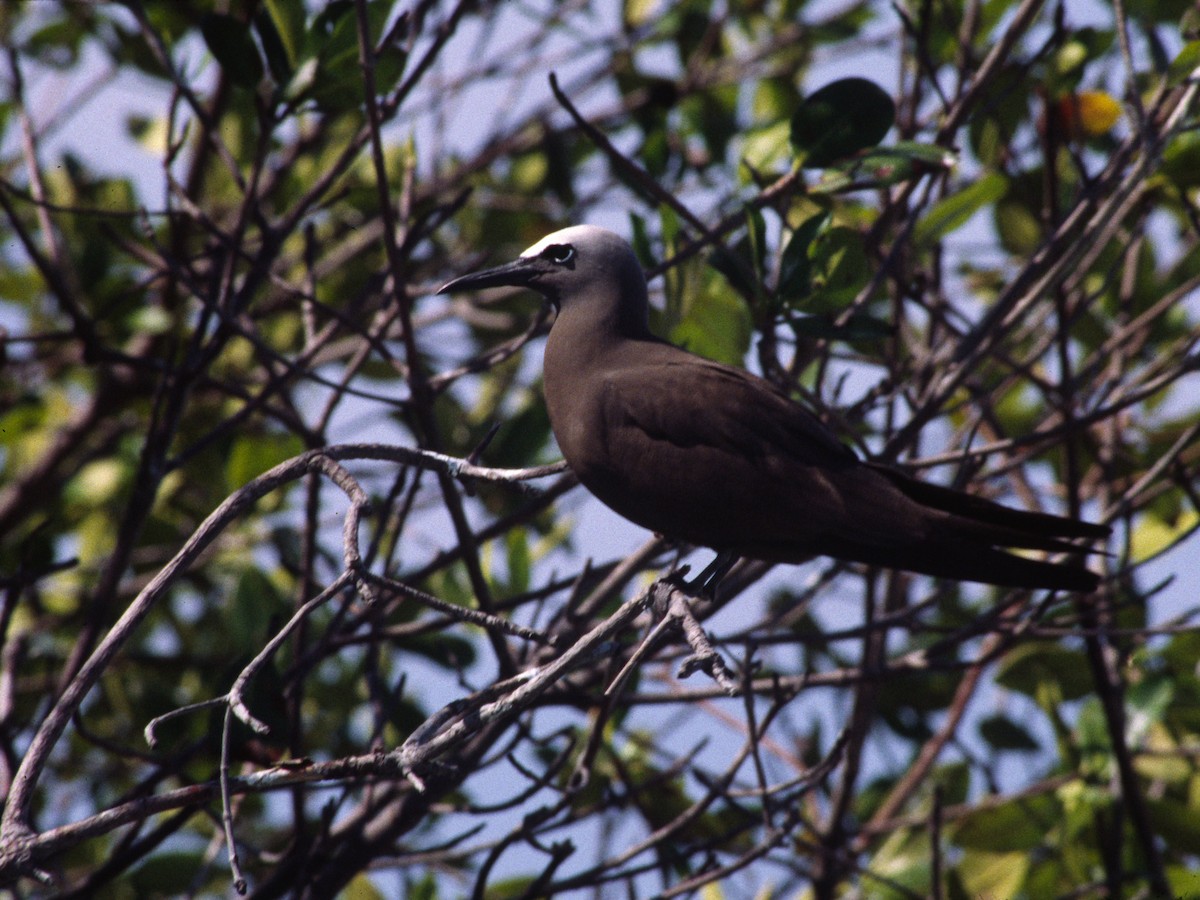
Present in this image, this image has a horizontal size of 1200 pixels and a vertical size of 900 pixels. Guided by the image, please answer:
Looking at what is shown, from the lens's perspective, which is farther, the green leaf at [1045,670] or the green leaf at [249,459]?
the green leaf at [1045,670]

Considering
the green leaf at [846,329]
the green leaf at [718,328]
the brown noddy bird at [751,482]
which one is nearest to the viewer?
the brown noddy bird at [751,482]

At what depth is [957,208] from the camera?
428 centimetres

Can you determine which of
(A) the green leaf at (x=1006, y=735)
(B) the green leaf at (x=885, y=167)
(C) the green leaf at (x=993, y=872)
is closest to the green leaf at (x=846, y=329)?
(B) the green leaf at (x=885, y=167)

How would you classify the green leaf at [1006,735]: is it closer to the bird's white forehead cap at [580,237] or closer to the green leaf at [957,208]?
the green leaf at [957,208]

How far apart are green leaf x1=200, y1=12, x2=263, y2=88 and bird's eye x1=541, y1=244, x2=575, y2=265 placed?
3.92 ft

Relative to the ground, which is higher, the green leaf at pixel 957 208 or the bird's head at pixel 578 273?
the green leaf at pixel 957 208

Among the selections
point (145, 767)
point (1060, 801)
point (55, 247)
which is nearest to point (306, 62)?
point (55, 247)

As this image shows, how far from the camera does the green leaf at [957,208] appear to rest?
13.9 feet

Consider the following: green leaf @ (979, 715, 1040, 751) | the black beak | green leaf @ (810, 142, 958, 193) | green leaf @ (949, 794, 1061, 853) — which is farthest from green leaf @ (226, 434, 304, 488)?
green leaf @ (979, 715, 1040, 751)

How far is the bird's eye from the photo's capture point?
13.0 ft

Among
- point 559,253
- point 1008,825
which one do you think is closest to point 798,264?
point 559,253

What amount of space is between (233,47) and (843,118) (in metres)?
1.95

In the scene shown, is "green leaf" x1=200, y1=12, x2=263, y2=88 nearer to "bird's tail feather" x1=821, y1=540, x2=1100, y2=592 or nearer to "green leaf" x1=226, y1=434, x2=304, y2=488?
"green leaf" x1=226, y1=434, x2=304, y2=488

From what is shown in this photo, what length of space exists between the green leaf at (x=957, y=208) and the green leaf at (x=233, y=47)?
2260 mm
